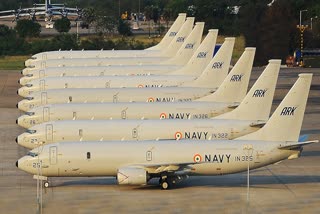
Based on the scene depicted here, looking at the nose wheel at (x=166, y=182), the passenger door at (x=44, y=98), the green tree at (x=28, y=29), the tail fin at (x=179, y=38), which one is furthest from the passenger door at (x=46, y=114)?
the green tree at (x=28, y=29)

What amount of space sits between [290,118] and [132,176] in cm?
983

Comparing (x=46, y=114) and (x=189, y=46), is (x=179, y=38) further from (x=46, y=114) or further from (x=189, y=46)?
(x=46, y=114)

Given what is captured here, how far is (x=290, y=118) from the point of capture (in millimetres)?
63531

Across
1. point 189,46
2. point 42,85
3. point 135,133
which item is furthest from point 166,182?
point 189,46

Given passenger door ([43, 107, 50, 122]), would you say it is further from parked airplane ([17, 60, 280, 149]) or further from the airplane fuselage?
the airplane fuselage

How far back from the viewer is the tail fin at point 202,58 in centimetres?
9931

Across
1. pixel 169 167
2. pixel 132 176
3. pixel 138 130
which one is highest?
pixel 138 130

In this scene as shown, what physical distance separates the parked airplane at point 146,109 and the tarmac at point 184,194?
5.14 meters

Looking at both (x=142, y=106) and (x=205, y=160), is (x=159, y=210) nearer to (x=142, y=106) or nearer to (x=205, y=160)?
(x=205, y=160)

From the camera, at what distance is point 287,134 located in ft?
208

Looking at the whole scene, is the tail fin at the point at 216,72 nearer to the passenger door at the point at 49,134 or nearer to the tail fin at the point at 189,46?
the tail fin at the point at 189,46

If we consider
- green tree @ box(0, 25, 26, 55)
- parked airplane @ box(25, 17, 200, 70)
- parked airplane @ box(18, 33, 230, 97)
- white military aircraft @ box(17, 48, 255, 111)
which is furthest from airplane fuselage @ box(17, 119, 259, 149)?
green tree @ box(0, 25, 26, 55)

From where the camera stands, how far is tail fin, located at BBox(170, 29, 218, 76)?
326 ft

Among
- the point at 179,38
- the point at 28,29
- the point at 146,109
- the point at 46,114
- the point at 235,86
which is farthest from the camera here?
the point at 28,29
